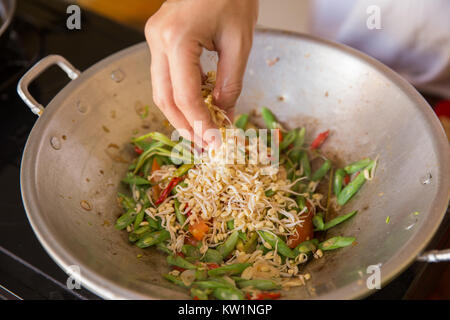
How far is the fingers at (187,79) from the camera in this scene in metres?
1.21

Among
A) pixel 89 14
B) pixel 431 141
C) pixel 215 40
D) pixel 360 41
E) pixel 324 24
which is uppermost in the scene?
pixel 89 14

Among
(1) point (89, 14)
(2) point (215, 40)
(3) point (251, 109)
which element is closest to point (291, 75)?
(3) point (251, 109)

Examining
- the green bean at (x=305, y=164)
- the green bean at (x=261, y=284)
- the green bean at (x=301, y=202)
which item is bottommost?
the green bean at (x=261, y=284)

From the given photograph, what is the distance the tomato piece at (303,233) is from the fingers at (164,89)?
0.54 m

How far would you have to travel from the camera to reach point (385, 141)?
5.31ft

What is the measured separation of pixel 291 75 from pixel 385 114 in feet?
1.42

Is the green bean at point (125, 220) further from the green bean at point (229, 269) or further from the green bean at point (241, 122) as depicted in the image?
the green bean at point (241, 122)

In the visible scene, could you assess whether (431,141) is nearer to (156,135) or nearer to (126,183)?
(156,135)

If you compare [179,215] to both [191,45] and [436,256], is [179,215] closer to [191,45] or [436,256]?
[191,45]

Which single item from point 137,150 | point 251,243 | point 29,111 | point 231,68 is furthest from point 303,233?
point 29,111

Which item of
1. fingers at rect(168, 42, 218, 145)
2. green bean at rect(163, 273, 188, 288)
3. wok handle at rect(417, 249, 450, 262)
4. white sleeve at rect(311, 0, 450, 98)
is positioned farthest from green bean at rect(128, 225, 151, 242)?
white sleeve at rect(311, 0, 450, 98)

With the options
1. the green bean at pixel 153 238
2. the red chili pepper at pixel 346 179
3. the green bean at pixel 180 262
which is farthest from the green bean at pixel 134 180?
the red chili pepper at pixel 346 179

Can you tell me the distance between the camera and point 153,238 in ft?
4.94

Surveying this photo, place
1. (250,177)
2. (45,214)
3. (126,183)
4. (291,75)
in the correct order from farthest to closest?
(291,75) → (126,183) → (250,177) → (45,214)
